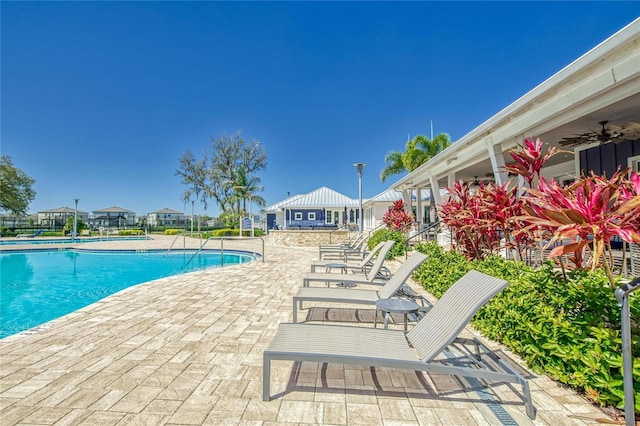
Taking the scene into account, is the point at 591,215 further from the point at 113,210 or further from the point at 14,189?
the point at 113,210

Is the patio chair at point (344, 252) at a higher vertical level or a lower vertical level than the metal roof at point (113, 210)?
lower

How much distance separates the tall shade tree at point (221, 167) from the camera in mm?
34062

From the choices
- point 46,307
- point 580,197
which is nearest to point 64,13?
point 46,307

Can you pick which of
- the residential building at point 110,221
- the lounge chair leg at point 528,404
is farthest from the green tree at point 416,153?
the residential building at point 110,221

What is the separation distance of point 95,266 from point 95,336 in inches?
481

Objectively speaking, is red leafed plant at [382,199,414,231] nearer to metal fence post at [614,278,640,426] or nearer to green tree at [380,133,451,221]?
green tree at [380,133,451,221]

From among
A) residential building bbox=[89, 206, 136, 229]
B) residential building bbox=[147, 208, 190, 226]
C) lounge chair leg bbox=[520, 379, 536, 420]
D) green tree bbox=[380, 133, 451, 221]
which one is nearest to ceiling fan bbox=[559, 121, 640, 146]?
lounge chair leg bbox=[520, 379, 536, 420]

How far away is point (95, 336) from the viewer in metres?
3.85

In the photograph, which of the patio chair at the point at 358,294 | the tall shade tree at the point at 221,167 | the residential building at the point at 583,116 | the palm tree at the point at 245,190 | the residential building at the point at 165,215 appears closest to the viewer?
the patio chair at the point at 358,294

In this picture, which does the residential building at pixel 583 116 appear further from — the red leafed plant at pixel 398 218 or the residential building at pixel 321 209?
the residential building at pixel 321 209

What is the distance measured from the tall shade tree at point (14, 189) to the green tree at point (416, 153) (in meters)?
39.5

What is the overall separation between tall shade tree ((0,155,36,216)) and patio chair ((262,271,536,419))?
45.4m

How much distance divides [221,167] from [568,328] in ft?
113

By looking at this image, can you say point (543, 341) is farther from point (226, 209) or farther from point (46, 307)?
point (226, 209)
